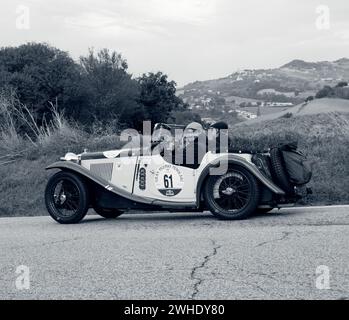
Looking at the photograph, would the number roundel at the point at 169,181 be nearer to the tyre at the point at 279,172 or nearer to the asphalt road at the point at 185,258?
the asphalt road at the point at 185,258

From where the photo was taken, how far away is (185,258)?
6.77 m

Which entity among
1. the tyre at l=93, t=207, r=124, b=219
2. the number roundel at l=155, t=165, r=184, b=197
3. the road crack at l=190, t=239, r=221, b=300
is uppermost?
the number roundel at l=155, t=165, r=184, b=197

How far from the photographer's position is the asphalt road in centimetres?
552

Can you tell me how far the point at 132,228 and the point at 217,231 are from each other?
52.2 inches

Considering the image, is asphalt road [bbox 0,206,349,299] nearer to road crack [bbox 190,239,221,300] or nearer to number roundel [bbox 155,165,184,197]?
road crack [bbox 190,239,221,300]

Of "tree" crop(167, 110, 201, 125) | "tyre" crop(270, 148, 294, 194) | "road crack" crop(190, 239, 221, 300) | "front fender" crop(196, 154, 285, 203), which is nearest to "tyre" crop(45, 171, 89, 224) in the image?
"front fender" crop(196, 154, 285, 203)

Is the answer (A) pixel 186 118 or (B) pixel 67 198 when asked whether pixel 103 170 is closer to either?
(B) pixel 67 198

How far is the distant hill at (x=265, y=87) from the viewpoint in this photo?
114 feet

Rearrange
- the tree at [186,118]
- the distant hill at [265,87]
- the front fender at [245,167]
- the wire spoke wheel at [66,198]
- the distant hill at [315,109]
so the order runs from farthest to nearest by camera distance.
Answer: the distant hill at [265,87], the distant hill at [315,109], the tree at [186,118], the wire spoke wheel at [66,198], the front fender at [245,167]

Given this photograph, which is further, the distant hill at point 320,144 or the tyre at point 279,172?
the distant hill at point 320,144

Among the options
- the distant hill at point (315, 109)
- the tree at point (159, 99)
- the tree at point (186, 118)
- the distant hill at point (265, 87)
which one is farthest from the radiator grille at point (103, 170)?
the tree at point (159, 99)

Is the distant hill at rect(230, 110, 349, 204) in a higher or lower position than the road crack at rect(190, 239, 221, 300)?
higher

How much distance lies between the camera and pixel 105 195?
33.5 ft
